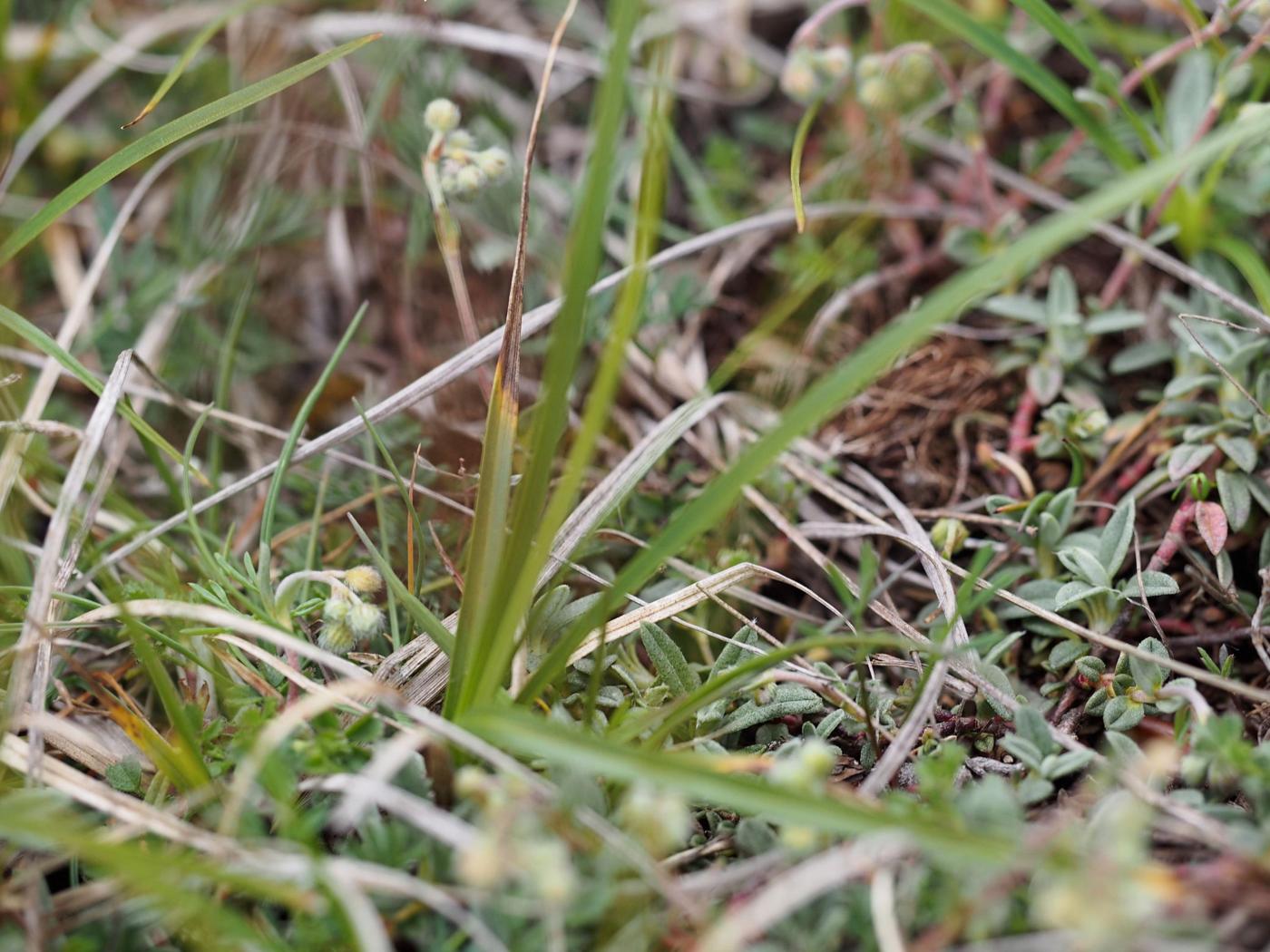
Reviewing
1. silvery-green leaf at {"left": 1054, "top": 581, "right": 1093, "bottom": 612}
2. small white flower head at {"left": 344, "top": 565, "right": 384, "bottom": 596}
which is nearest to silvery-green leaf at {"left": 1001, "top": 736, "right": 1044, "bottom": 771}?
silvery-green leaf at {"left": 1054, "top": 581, "right": 1093, "bottom": 612}

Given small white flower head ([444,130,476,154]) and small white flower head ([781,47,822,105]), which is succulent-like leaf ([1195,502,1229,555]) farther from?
small white flower head ([444,130,476,154])

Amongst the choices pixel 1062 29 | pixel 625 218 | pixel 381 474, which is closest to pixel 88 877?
pixel 381 474

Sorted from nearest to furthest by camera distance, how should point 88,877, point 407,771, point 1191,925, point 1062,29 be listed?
1. point 1191,925
2. point 407,771
3. point 88,877
4. point 1062,29

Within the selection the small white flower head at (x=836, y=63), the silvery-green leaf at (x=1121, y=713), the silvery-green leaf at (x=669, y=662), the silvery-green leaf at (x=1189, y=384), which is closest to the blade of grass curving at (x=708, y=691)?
the silvery-green leaf at (x=669, y=662)

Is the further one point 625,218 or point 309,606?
point 625,218

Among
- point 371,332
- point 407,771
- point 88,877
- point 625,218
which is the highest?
point 625,218

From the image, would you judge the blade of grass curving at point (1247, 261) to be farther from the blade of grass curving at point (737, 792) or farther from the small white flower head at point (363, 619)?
the small white flower head at point (363, 619)

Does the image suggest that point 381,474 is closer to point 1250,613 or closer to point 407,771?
point 407,771
